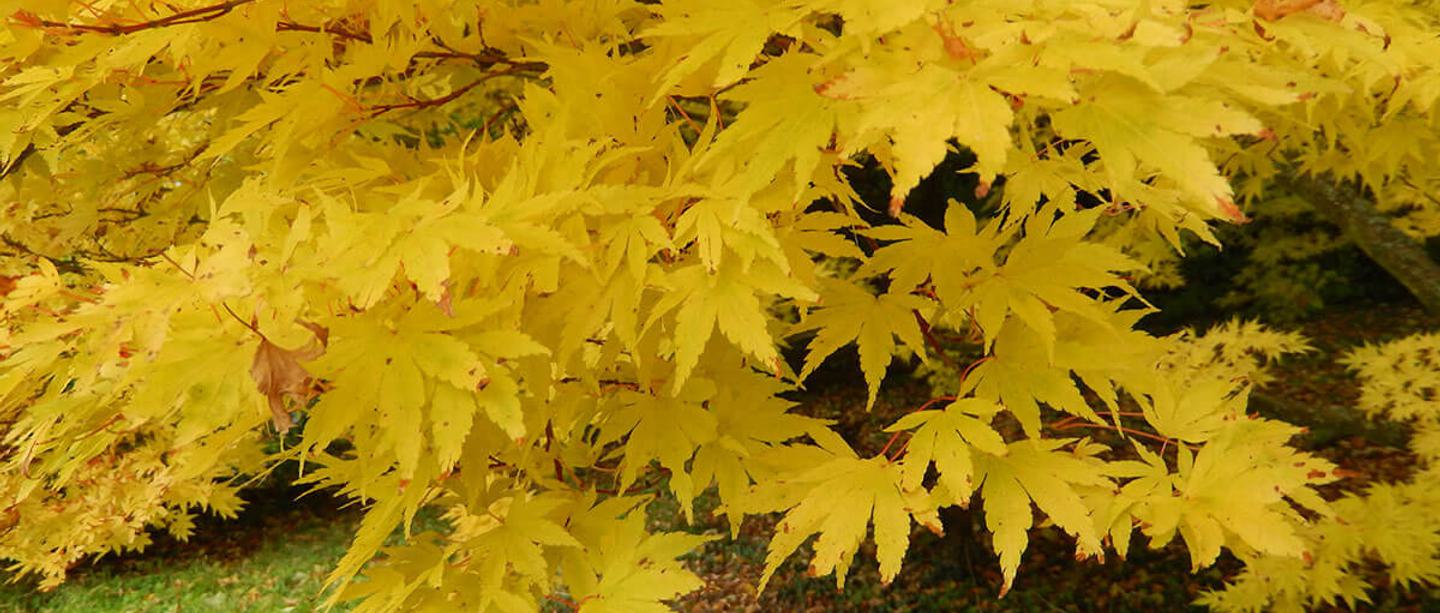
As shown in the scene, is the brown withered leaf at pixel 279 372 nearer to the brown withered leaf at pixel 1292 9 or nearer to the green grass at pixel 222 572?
the brown withered leaf at pixel 1292 9

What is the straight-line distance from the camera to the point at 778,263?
1.12 metres

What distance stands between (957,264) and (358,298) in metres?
0.99

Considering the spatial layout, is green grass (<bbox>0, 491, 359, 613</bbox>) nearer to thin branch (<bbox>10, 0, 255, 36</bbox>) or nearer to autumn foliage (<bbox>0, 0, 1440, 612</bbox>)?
autumn foliage (<bbox>0, 0, 1440, 612</bbox>)

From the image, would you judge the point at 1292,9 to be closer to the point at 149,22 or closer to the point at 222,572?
the point at 149,22

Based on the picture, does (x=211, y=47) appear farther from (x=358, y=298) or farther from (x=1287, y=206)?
(x=1287, y=206)

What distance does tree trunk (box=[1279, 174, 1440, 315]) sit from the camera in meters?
3.21

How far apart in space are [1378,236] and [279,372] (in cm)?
378

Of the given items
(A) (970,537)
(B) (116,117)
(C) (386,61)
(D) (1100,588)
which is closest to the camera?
(C) (386,61)

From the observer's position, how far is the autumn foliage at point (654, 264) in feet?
3.26

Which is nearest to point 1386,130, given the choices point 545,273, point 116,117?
point 545,273

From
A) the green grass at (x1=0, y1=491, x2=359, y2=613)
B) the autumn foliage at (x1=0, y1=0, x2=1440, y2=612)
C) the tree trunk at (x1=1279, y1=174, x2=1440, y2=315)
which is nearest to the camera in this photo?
the autumn foliage at (x1=0, y1=0, x2=1440, y2=612)

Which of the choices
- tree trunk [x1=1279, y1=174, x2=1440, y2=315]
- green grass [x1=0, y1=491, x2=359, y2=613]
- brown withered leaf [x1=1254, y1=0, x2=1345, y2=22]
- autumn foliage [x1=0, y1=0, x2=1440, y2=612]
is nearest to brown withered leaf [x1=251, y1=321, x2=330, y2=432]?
autumn foliage [x1=0, y1=0, x2=1440, y2=612]

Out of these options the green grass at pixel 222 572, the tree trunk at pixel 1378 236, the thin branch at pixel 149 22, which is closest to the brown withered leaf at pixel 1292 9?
the thin branch at pixel 149 22

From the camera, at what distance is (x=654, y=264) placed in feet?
4.08
